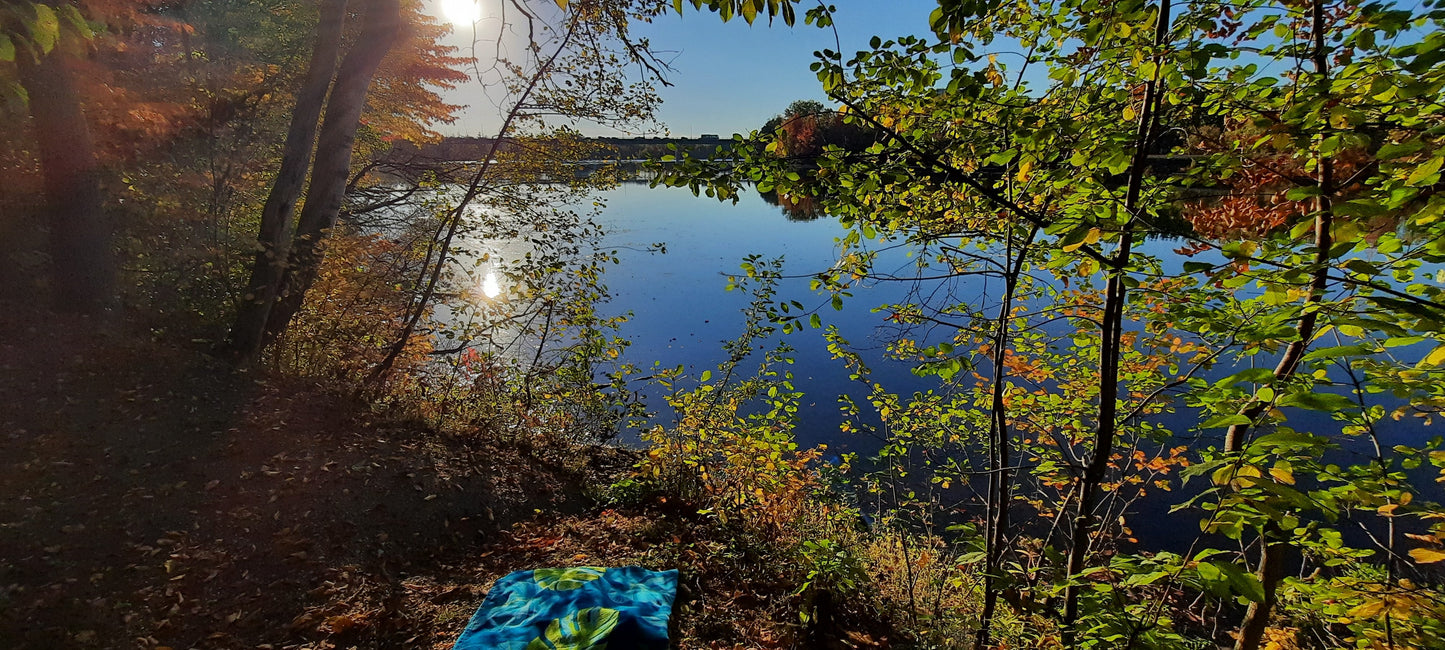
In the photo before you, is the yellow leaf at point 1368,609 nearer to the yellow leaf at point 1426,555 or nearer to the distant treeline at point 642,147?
the yellow leaf at point 1426,555

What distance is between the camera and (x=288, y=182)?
16.4ft

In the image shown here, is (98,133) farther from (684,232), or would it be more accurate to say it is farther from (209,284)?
(684,232)

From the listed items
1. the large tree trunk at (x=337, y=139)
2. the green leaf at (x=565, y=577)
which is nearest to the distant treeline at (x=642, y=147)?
the large tree trunk at (x=337, y=139)

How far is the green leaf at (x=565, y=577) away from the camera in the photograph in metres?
A: 3.06

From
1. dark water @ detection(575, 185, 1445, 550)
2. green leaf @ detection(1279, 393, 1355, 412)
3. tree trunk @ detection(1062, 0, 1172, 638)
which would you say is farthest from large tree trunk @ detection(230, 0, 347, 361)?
green leaf @ detection(1279, 393, 1355, 412)

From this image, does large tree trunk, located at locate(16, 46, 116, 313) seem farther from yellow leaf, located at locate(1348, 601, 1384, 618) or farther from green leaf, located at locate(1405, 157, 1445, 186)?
yellow leaf, located at locate(1348, 601, 1384, 618)

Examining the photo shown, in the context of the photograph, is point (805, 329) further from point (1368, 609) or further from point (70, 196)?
point (1368, 609)

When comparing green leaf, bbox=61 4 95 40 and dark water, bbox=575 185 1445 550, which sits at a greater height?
green leaf, bbox=61 4 95 40

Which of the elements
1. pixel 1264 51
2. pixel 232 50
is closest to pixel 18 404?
pixel 1264 51

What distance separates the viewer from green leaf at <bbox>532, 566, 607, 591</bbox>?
3.06 m

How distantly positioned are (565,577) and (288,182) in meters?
4.72

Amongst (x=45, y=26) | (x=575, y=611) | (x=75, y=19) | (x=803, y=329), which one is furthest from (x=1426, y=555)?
(x=75, y=19)

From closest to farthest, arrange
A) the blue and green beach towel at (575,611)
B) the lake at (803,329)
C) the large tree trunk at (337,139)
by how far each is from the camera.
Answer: the blue and green beach towel at (575,611), the large tree trunk at (337,139), the lake at (803,329)

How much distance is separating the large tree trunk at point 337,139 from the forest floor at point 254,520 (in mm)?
1215
